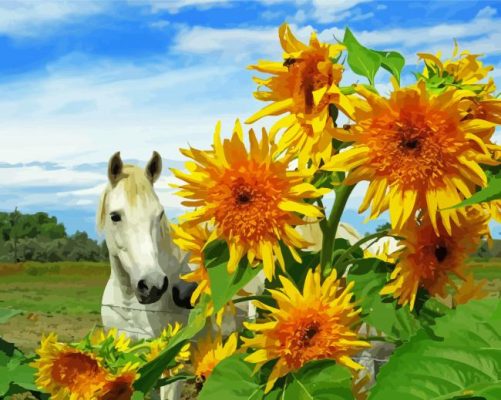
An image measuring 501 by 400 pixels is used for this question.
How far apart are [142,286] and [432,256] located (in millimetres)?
2878

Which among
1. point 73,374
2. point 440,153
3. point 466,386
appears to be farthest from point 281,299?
point 73,374

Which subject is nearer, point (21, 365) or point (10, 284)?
point (21, 365)

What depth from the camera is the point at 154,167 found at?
4.11m

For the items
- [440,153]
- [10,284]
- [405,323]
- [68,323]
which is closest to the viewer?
[440,153]

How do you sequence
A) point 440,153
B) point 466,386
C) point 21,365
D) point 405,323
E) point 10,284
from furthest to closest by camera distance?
point 10,284 < point 21,365 < point 405,323 < point 440,153 < point 466,386

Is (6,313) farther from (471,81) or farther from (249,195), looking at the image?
(471,81)

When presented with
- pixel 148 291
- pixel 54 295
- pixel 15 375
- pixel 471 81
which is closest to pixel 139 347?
pixel 15 375

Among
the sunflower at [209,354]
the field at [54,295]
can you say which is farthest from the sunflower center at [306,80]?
the field at [54,295]

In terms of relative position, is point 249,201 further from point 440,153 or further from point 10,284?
point 10,284

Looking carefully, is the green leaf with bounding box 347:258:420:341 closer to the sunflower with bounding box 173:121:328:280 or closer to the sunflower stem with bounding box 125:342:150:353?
the sunflower with bounding box 173:121:328:280

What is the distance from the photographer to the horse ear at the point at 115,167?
3.88 m

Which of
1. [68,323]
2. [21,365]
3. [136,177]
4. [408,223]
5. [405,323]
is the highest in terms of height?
[136,177]

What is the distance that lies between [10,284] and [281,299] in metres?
18.6

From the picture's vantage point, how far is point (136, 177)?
379cm
